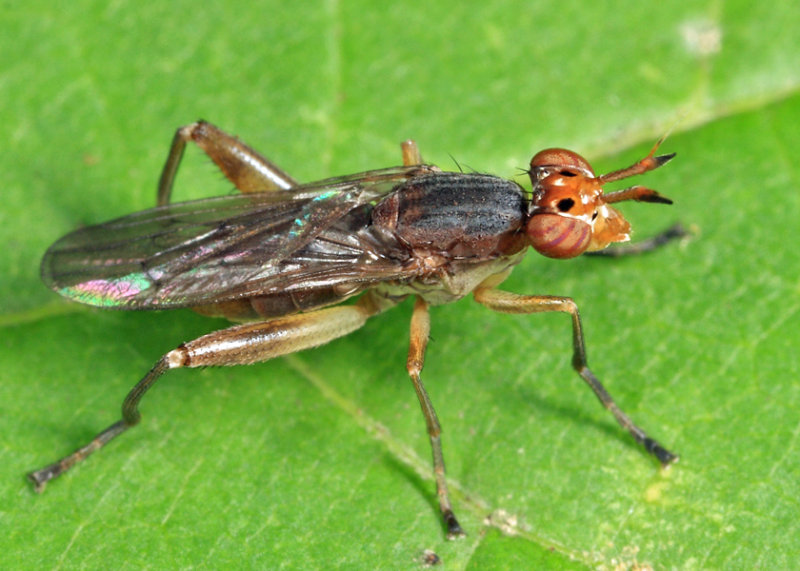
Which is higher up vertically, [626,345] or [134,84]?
[134,84]

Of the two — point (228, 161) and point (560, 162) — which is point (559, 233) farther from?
point (228, 161)

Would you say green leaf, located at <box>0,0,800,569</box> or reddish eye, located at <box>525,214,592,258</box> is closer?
green leaf, located at <box>0,0,800,569</box>

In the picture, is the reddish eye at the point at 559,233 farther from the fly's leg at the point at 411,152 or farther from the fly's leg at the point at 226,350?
the fly's leg at the point at 226,350

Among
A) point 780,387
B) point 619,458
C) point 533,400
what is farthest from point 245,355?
point 780,387

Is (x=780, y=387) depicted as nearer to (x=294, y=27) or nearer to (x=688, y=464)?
(x=688, y=464)

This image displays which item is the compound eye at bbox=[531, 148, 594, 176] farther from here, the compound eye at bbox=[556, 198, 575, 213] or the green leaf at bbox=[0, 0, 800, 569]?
the green leaf at bbox=[0, 0, 800, 569]

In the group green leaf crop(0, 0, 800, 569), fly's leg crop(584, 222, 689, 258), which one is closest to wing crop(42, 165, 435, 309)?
green leaf crop(0, 0, 800, 569)

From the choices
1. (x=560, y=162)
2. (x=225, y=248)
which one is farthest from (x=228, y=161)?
(x=560, y=162)
